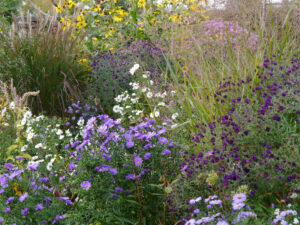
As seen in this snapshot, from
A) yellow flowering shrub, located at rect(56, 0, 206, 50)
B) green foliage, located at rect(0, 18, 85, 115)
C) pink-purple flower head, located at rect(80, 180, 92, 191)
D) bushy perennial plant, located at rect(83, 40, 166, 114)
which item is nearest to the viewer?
pink-purple flower head, located at rect(80, 180, 92, 191)

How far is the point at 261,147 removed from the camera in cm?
277

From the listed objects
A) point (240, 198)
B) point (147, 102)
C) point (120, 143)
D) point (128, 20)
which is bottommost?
point (147, 102)

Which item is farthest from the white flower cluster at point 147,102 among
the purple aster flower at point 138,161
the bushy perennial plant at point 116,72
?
the purple aster flower at point 138,161

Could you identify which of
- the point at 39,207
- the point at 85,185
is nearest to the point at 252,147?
the point at 85,185

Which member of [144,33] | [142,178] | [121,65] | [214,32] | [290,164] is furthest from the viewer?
[144,33]

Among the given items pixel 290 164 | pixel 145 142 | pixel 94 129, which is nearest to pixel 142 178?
pixel 145 142

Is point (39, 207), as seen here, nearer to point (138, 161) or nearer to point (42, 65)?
Result: point (138, 161)

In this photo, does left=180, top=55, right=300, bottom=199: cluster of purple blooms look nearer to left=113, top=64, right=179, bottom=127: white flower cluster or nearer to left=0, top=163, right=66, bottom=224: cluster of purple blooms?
left=0, top=163, right=66, bottom=224: cluster of purple blooms

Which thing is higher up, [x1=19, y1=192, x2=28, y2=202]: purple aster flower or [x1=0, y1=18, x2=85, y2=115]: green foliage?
[x1=0, y1=18, x2=85, y2=115]: green foliage

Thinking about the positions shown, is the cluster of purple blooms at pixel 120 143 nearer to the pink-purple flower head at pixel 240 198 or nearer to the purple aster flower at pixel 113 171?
the purple aster flower at pixel 113 171

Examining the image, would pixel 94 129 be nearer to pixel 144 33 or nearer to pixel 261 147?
pixel 261 147

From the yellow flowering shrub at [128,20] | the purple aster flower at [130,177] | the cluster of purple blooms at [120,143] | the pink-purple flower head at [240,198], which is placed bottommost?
the purple aster flower at [130,177]

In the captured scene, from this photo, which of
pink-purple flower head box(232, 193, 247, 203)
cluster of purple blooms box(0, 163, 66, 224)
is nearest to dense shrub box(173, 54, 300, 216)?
pink-purple flower head box(232, 193, 247, 203)

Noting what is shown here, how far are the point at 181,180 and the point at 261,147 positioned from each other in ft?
2.04
